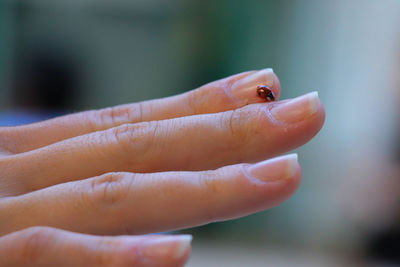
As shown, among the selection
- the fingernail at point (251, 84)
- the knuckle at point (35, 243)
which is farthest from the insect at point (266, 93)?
the knuckle at point (35, 243)

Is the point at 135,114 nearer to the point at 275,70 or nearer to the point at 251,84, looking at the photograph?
the point at 251,84

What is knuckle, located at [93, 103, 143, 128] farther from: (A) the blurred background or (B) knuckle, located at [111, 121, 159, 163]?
(A) the blurred background

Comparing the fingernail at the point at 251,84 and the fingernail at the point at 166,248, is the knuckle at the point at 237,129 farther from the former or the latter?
the fingernail at the point at 166,248

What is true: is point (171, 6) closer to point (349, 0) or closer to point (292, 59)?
point (292, 59)

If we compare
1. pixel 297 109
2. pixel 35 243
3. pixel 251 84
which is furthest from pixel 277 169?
pixel 35 243

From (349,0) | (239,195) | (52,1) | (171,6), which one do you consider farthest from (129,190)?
(52,1)

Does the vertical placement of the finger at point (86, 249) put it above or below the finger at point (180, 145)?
below

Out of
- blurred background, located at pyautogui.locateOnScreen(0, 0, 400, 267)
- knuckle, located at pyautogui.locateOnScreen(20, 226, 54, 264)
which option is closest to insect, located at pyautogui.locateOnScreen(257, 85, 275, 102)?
knuckle, located at pyautogui.locateOnScreen(20, 226, 54, 264)
